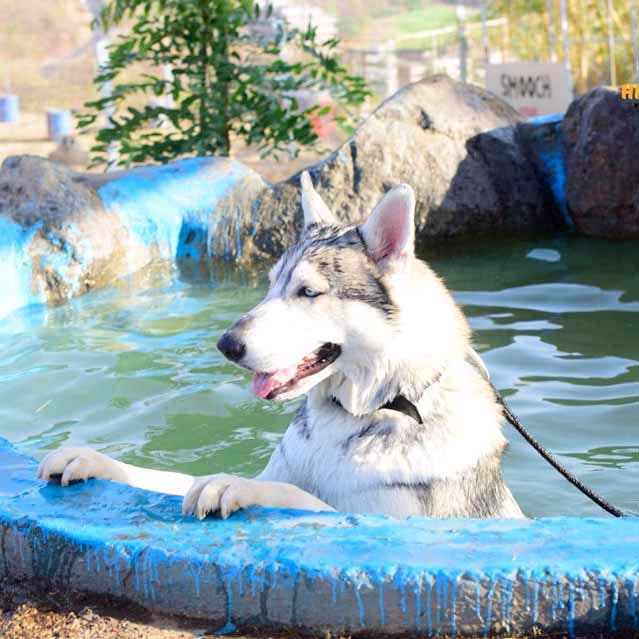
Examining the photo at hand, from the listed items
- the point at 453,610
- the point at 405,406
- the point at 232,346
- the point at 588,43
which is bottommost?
the point at 453,610

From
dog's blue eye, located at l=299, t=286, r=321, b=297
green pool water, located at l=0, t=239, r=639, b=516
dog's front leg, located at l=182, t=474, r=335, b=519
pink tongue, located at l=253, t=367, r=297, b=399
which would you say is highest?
dog's blue eye, located at l=299, t=286, r=321, b=297

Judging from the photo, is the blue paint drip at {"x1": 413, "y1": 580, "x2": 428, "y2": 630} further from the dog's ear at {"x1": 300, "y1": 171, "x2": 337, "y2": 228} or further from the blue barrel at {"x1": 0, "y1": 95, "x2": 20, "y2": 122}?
the blue barrel at {"x1": 0, "y1": 95, "x2": 20, "y2": 122}

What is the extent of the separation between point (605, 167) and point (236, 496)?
6027mm

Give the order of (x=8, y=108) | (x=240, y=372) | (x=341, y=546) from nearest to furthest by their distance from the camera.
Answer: (x=341, y=546), (x=240, y=372), (x=8, y=108)

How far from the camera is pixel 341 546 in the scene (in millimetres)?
2883

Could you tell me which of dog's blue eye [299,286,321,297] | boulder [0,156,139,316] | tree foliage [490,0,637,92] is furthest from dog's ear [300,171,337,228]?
tree foliage [490,0,637,92]

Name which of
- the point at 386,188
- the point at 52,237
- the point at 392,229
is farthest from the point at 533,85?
the point at 392,229

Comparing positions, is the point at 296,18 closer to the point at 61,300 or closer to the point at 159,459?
the point at 61,300

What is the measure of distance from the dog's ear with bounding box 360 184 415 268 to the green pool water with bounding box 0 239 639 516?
140mm

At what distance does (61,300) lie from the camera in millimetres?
7301

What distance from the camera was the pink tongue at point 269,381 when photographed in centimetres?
323

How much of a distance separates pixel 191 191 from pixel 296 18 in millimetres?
20131

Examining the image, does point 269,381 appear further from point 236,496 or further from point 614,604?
point 614,604

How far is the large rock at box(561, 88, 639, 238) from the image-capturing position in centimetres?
834
